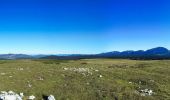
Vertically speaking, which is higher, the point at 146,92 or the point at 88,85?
the point at 88,85

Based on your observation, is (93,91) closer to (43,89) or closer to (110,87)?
(110,87)

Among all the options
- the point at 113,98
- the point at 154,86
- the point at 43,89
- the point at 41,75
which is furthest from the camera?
the point at 41,75

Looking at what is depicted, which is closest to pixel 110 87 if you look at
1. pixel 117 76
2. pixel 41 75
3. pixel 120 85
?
pixel 120 85

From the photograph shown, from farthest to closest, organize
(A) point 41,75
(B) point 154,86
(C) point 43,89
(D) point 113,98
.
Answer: (A) point 41,75
(B) point 154,86
(C) point 43,89
(D) point 113,98

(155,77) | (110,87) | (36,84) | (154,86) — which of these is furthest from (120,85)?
(36,84)

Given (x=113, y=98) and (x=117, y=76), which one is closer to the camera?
(x=113, y=98)

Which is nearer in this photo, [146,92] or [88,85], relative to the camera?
[146,92]

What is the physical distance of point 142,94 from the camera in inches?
1590

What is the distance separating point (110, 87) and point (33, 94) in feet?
38.5

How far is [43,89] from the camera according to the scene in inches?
1671

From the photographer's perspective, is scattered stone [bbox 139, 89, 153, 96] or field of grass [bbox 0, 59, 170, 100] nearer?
field of grass [bbox 0, 59, 170, 100]

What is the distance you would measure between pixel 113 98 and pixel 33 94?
1102cm

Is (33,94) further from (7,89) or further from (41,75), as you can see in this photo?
(41,75)

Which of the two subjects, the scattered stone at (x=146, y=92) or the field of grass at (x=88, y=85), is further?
the scattered stone at (x=146, y=92)
